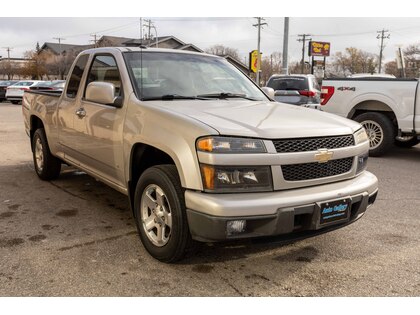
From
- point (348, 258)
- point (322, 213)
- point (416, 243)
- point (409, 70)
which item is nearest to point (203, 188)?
point (322, 213)

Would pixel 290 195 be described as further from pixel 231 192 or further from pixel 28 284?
pixel 28 284

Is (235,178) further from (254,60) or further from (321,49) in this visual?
(321,49)

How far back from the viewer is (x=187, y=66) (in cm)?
425

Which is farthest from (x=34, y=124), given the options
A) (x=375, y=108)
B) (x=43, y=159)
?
(x=375, y=108)

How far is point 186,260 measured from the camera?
333 centimetres

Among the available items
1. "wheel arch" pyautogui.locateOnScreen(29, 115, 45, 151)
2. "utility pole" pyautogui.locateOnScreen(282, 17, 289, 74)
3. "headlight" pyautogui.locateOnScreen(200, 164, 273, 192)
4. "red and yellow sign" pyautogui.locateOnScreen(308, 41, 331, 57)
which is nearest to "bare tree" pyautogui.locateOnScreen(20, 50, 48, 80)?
"red and yellow sign" pyautogui.locateOnScreen(308, 41, 331, 57)

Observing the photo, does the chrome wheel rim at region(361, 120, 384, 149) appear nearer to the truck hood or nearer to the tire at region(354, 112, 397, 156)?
the tire at region(354, 112, 397, 156)

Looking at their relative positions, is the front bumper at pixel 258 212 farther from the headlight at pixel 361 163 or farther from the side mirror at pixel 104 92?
the side mirror at pixel 104 92

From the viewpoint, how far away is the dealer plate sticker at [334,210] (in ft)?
9.78

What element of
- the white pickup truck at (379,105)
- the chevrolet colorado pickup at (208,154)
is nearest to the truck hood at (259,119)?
the chevrolet colorado pickup at (208,154)

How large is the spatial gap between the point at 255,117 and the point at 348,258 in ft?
4.75

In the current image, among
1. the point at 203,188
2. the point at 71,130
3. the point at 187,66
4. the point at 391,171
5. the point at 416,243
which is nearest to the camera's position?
the point at 203,188

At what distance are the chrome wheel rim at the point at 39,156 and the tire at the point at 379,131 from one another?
19.8 ft

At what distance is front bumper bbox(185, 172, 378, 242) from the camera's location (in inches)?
108
